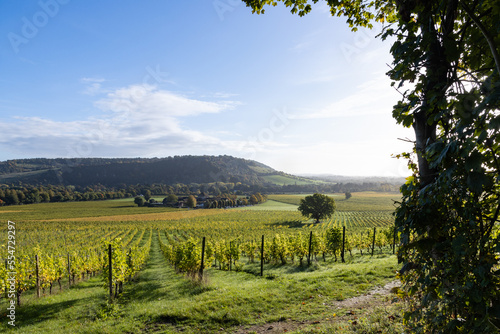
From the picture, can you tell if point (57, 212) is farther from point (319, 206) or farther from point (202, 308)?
point (202, 308)

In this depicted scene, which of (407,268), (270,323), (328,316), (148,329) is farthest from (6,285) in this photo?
(407,268)

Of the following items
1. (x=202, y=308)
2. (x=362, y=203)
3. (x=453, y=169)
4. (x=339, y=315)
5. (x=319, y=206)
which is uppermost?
(x=453, y=169)

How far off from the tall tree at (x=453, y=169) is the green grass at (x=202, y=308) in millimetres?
4514

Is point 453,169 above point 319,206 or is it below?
above

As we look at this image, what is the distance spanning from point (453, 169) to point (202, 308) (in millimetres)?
9056

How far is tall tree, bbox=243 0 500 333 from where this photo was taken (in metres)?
1.77

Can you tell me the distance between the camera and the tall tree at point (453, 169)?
1773 mm

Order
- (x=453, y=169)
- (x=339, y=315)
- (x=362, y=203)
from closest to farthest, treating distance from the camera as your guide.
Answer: (x=453, y=169)
(x=339, y=315)
(x=362, y=203)

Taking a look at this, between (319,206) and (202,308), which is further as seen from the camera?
(319,206)

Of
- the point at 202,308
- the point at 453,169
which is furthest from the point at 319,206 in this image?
the point at 453,169

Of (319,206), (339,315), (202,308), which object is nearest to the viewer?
(339,315)

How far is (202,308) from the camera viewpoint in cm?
860

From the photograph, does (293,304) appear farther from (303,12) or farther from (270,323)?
(303,12)

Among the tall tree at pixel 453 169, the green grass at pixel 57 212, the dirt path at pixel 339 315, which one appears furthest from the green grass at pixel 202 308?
the green grass at pixel 57 212
